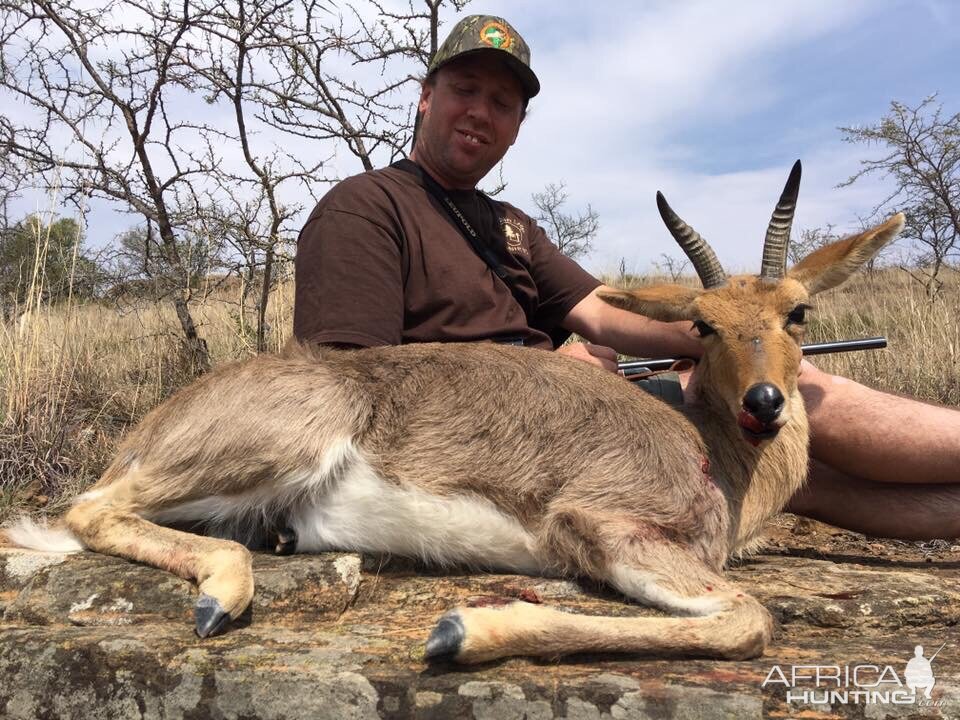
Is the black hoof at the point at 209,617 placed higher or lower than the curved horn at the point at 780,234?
lower

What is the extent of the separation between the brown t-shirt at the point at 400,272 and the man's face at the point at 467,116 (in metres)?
0.23

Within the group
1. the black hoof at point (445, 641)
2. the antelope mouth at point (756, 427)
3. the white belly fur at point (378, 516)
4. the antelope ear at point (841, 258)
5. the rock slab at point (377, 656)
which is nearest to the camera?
the rock slab at point (377, 656)

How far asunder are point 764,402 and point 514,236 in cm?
239

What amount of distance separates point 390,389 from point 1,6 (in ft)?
20.7

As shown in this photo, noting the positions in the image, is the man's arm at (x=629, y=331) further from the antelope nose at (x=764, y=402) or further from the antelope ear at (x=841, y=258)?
the antelope nose at (x=764, y=402)

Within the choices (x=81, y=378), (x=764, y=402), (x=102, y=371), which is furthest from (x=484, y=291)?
(x=102, y=371)

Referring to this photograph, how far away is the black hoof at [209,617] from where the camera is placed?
2.57m

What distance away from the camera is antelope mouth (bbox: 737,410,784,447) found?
3.27 metres

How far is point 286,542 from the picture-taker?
3.30 m

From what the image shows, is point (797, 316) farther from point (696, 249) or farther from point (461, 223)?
point (461, 223)

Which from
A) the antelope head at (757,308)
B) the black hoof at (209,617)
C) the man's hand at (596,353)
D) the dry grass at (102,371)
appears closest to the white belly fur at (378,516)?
the black hoof at (209,617)

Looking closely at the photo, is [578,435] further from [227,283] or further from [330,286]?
[227,283]

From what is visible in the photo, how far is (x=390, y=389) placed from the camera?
11.2 feet

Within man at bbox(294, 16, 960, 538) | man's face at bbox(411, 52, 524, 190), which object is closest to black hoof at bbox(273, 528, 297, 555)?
man at bbox(294, 16, 960, 538)
